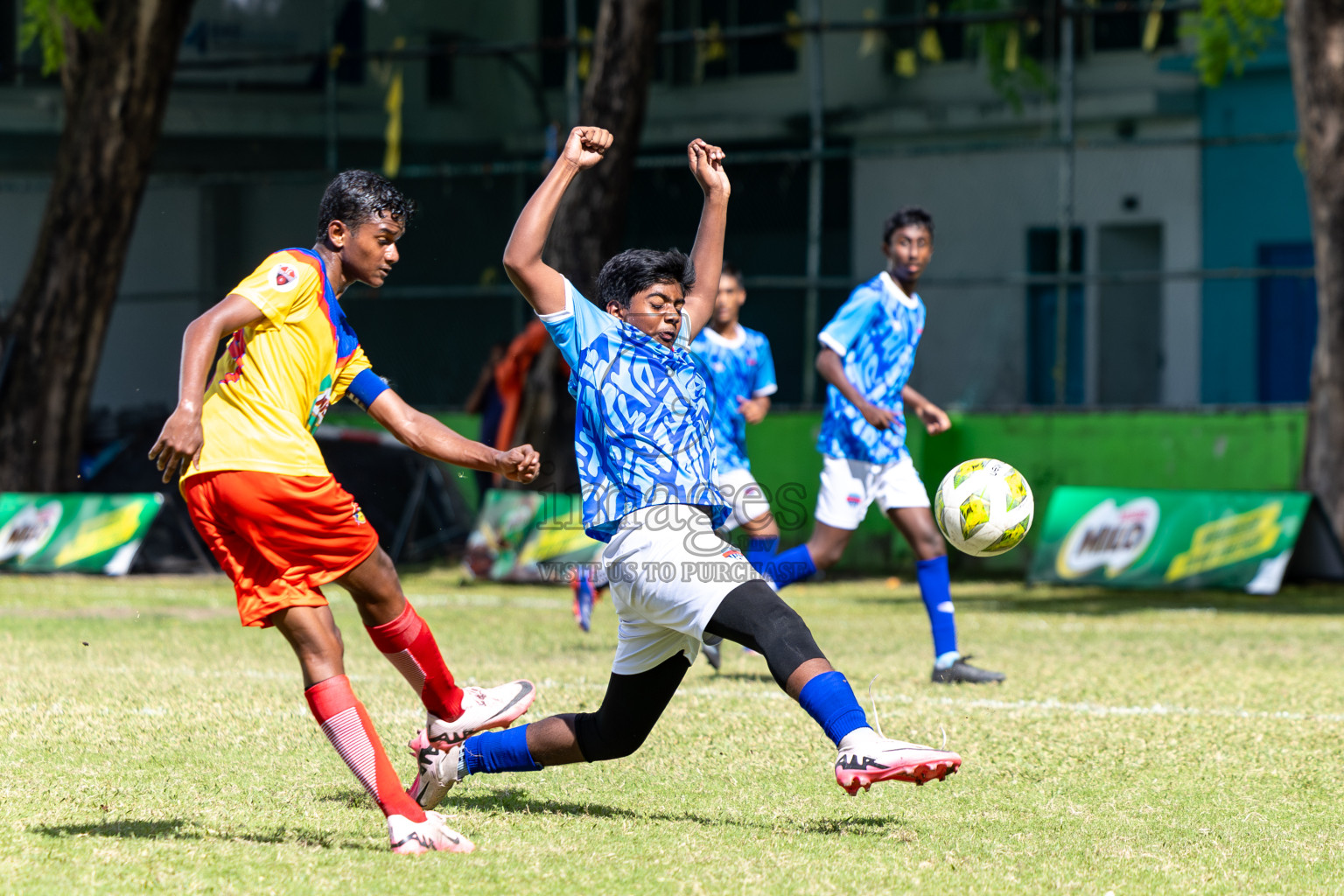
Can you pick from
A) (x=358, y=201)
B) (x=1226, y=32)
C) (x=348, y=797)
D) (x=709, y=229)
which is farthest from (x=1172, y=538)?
(x=358, y=201)

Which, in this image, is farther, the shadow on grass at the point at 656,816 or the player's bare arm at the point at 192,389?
the shadow on grass at the point at 656,816

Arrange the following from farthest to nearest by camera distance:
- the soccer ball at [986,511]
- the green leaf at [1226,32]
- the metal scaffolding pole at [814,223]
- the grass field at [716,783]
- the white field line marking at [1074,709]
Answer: the metal scaffolding pole at [814,223] < the green leaf at [1226,32] < the white field line marking at [1074,709] < the soccer ball at [986,511] < the grass field at [716,783]

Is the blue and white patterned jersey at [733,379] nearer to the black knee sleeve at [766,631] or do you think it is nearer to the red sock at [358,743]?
the black knee sleeve at [766,631]

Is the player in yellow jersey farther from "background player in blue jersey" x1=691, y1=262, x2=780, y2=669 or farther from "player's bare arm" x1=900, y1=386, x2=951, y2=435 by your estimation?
"player's bare arm" x1=900, y1=386, x2=951, y2=435

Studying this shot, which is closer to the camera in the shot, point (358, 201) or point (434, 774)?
point (358, 201)

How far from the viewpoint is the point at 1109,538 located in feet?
42.3

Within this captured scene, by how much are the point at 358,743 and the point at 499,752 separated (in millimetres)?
634

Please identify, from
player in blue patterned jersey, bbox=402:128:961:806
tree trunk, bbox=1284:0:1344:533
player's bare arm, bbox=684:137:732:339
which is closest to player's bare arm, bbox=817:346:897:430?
player's bare arm, bbox=684:137:732:339

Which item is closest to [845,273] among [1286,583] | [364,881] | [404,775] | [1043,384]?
[1043,384]

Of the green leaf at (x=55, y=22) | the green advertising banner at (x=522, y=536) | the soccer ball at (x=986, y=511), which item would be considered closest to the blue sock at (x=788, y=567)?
the soccer ball at (x=986, y=511)

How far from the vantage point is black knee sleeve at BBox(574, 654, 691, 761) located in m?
4.63

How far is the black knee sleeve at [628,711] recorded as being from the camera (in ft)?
15.2

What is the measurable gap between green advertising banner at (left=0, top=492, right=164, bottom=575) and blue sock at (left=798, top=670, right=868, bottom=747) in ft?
33.7

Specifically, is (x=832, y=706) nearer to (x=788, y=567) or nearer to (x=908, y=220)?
(x=788, y=567)
